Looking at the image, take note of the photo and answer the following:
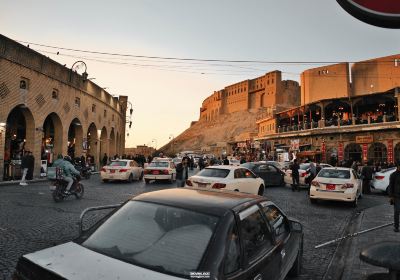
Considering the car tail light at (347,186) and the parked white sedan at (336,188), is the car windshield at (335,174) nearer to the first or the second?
the parked white sedan at (336,188)

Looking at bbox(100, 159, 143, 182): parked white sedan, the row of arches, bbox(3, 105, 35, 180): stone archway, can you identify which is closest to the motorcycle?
bbox(100, 159, 143, 182): parked white sedan

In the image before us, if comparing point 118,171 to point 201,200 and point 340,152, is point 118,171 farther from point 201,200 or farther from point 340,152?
point 340,152

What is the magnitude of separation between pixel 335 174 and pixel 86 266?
12.9 m

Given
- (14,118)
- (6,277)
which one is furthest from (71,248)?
(14,118)

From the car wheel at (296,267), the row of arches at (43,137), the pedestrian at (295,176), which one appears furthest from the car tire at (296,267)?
the row of arches at (43,137)

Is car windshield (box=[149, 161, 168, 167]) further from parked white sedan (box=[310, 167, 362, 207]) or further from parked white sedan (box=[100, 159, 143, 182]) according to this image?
parked white sedan (box=[310, 167, 362, 207])

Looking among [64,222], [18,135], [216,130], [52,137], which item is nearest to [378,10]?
[64,222]

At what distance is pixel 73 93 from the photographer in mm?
28031

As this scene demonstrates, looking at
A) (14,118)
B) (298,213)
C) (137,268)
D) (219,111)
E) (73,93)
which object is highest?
(219,111)

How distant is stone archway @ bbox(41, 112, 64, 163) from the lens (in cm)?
2591

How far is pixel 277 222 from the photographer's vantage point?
14.0 ft

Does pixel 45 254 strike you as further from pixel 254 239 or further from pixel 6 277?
pixel 6 277

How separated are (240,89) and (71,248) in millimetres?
128518

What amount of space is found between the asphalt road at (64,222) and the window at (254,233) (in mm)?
2142
